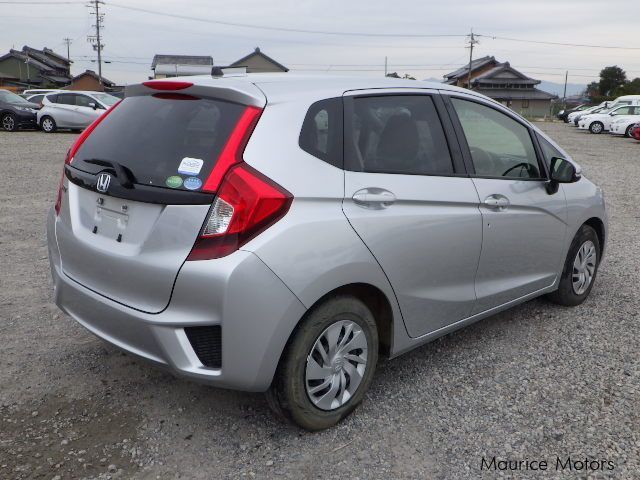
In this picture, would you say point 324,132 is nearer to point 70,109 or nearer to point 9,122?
point 70,109

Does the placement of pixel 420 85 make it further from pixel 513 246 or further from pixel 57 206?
pixel 57 206

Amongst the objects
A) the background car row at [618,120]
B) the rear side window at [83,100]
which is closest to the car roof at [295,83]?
the rear side window at [83,100]

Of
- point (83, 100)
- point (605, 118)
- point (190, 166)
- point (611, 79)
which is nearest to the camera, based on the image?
point (190, 166)

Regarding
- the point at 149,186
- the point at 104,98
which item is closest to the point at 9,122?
the point at 104,98

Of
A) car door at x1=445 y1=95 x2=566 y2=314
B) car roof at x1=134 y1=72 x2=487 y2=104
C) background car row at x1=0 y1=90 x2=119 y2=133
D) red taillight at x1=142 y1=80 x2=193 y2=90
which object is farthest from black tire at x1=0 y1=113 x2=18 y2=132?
car door at x1=445 y1=95 x2=566 y2=314

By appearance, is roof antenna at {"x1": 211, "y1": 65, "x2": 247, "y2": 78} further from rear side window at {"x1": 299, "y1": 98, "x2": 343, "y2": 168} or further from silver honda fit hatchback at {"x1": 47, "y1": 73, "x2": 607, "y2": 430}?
rear side window at {"x1": 299, "y1": 98, "x2": 343, "y2": 168}

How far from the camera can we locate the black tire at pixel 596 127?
30641mm

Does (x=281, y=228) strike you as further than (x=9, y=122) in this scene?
No

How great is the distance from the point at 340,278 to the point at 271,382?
55cm

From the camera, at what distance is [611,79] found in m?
67.6

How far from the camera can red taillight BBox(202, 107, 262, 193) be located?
94.3 inches

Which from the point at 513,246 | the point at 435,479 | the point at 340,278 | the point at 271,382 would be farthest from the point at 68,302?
the point at 513,246

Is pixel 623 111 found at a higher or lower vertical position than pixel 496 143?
higher

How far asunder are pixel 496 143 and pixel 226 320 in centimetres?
231
